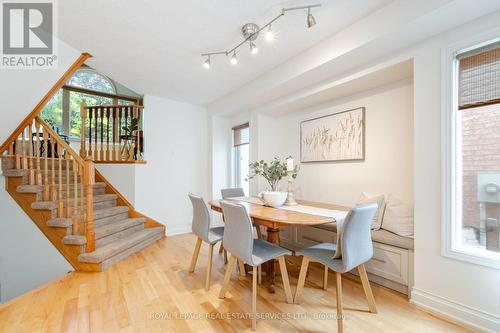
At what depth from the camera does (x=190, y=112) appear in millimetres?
4688

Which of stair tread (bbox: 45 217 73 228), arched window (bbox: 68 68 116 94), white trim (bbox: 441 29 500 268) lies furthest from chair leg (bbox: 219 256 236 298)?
arched window (bbox: 68 68 116 94)

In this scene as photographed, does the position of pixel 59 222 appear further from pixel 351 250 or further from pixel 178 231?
pixel 351 250

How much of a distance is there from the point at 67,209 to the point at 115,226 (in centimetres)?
69

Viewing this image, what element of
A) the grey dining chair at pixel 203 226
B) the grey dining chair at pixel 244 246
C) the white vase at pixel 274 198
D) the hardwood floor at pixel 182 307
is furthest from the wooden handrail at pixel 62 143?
the white vase at pixel 274 198

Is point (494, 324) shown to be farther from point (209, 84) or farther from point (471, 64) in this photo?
point (209, 84)

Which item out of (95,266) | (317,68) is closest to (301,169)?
(317,68)

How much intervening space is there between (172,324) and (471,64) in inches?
119

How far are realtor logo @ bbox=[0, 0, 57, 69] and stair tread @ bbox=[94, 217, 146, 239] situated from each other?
2159 millimetres

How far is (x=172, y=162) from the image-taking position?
14.6 feet

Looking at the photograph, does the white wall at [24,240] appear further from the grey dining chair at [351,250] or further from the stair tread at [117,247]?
the grey dining chair at [351,250]

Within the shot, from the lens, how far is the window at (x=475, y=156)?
165 cm

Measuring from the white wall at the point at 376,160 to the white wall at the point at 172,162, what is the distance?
7.39ft

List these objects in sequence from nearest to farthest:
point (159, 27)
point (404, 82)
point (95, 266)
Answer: point (159, 27), point (404, 82), point (95, 266)

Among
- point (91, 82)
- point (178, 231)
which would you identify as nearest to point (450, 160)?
point (178, 231)
